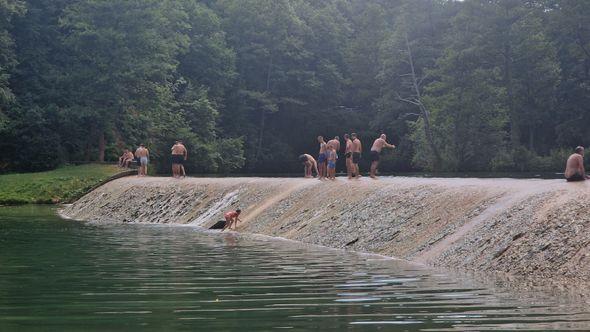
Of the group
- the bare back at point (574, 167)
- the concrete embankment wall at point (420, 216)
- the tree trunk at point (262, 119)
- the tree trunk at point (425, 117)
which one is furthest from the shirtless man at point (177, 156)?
the tree trunk at point (262, 119)

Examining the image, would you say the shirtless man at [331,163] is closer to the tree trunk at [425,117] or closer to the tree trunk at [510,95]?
the tree trunk at [425,117]

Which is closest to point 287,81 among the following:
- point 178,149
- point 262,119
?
point 262,119

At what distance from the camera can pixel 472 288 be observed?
1548cm

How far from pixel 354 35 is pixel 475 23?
27705 mm

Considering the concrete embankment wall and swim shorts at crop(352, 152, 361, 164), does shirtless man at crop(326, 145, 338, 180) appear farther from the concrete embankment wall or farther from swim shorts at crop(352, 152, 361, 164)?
the concrete embankment wall

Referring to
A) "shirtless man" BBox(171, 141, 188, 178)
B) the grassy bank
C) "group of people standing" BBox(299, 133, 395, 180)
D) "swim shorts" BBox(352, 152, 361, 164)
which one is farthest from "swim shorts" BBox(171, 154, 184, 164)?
"swim shorts" BBox(352, 152, 361, 164)

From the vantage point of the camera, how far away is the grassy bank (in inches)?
1993

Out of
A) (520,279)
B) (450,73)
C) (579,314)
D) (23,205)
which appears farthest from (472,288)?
(450,73)

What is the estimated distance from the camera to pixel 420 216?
80.8 ft

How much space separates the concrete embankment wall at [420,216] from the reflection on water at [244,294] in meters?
1.57

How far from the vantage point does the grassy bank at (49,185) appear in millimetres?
50625

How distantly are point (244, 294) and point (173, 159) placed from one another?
107 feet

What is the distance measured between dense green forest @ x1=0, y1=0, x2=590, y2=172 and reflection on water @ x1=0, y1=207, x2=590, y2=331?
4116cm

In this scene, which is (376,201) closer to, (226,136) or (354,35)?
(226,136)
